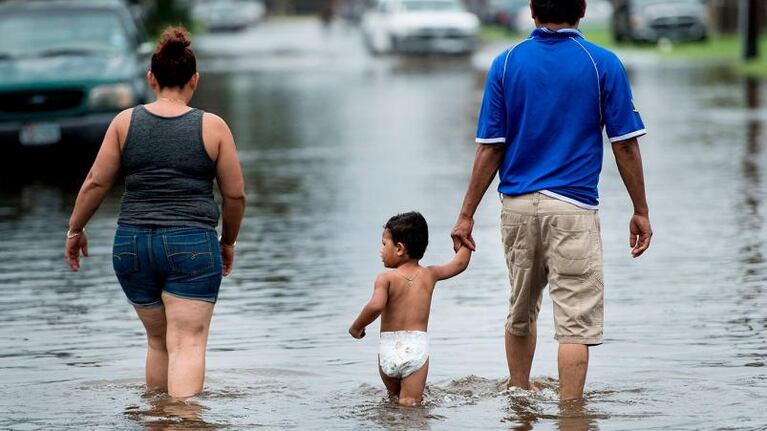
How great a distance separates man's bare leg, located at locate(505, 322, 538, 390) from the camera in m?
6.73

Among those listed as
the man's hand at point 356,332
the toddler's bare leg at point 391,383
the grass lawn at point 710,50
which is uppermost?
the man's hand at point 356,332

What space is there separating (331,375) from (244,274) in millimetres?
2993

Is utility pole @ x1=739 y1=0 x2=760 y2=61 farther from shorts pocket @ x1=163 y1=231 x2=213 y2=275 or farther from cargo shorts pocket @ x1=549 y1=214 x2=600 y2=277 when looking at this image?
shorts pocket @ x1=163 y1=231 x2=213 y2=275

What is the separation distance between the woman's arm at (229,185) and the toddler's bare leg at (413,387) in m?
0.85

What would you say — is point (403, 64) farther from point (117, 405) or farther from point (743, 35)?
point (117, 405)

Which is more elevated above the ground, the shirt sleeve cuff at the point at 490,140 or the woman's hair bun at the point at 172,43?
the woman's hair bun at the point at 172,43

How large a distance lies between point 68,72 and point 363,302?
7859mm

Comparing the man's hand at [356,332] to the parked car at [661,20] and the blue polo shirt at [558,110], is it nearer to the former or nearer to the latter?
the blue polo shirt at [558,110]

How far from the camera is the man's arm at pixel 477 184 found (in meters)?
6.51

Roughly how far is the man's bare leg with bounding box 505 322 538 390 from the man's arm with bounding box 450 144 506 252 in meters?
0.44

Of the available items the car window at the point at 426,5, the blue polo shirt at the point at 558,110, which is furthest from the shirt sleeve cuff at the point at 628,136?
the car window at the point at 426,5

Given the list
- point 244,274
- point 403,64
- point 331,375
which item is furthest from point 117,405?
point 403,64

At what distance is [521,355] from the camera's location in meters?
6.75

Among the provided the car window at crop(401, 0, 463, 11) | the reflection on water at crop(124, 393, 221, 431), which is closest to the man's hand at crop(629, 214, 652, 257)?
the reflection on water at crop(124, 393, 221, 431)
